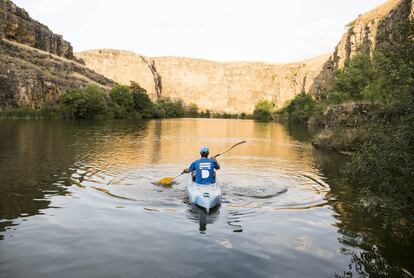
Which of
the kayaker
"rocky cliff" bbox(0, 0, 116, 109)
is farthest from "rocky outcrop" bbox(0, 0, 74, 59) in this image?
the kayaker

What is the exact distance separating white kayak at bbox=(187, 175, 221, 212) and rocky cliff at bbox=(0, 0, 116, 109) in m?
83.1

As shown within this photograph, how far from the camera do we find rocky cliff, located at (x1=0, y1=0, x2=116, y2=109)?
291ft

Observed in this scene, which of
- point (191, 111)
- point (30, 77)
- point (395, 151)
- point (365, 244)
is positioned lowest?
point (365, 244)

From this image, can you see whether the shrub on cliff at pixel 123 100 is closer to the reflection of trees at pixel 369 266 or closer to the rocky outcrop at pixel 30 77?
the rocky outcrop at pixel 30 77

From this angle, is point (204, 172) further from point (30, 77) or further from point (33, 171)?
point (30, 77)

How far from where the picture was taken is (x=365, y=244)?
33.4 ft

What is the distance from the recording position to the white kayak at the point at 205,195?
42.8 feet

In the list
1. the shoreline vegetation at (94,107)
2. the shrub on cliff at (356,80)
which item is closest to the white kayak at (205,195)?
the shrub on cliff at (356,80)

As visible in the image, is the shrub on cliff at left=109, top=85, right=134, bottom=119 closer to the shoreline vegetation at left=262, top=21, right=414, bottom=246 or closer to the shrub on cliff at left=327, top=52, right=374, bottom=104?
the shrub on cliff at left=327, top=52, right=374, bottom=104

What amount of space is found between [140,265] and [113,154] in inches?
781

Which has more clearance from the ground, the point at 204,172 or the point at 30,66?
the point at 30,66

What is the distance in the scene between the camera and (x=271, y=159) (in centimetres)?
2812

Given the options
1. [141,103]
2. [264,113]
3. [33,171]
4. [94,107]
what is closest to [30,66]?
[94,107]

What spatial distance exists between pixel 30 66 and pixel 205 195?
9930cm
